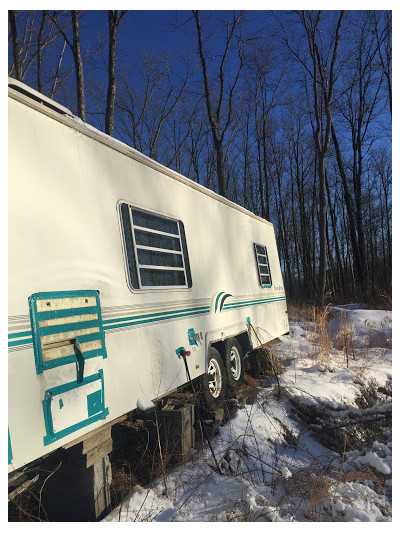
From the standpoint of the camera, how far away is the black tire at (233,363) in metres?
5.45

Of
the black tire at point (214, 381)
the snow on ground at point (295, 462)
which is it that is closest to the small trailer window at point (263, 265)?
the snow on ground at point (295, 462)

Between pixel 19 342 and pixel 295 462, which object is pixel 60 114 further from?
pixel 295 462

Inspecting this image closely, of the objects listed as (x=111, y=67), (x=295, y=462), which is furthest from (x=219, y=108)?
(x=295, y=462)

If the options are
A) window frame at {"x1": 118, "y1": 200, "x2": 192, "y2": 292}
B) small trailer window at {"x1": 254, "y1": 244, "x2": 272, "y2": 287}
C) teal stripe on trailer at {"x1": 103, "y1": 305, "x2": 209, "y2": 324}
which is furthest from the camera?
small trailer window at {"x1": 254, "y1": 244, "x2": 272, "y2": 287}

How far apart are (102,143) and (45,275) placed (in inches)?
51.5

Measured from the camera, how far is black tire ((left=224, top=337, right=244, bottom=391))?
5.45 metres

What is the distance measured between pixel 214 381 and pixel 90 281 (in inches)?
107

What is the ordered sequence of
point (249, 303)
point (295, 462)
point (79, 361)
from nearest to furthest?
point (79, 361)
point (295, 462)
point (249, 303)

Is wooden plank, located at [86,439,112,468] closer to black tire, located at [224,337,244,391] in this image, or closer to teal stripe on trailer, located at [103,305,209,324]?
teal stripe on trailer, located at [103,305,209,324]

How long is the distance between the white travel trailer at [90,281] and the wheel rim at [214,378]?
0.06m

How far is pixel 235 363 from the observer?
586 cm

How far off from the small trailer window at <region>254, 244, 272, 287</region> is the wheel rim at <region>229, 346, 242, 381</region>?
1815mm

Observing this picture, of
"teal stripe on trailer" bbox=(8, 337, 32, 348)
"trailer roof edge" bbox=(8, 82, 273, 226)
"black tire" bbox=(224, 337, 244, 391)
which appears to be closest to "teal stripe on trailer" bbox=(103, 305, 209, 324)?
"teal stripe on trailer" bbox=(8, 337, 32, 348)

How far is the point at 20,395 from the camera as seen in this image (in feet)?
7.34
